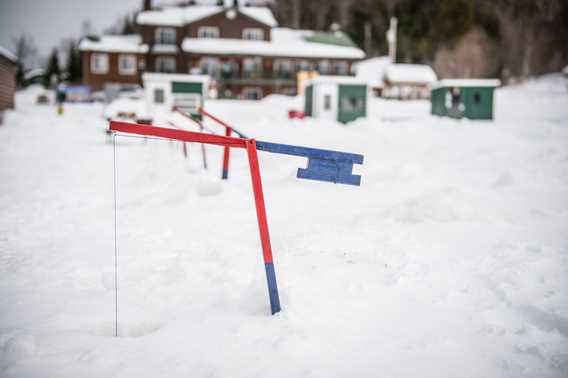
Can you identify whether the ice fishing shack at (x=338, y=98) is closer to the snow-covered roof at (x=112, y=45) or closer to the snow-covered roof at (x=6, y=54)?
the snow-covered roof at (x=6, y=54)

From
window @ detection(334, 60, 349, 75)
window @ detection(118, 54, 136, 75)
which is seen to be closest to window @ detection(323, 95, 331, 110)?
window @ detection(334, 60, 349, 75)

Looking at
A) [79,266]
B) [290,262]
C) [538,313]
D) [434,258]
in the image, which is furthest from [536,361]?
[79,266]

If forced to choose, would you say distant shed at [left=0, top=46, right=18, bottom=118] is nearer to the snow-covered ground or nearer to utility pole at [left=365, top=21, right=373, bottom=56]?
the snow-covered ground

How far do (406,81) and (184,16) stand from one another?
74.0 ft

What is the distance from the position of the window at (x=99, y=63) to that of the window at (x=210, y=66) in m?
9.70

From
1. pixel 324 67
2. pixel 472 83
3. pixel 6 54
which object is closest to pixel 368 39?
pixel 324 67

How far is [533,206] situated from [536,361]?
431cm

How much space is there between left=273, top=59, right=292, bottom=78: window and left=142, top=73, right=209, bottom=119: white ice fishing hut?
14726 millimetres

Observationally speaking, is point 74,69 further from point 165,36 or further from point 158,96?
point 158,96

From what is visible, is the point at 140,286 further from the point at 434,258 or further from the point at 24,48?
the point at 24,48

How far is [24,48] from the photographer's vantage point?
71.6m

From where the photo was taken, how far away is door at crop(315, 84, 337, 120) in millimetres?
20312

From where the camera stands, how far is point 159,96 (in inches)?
834

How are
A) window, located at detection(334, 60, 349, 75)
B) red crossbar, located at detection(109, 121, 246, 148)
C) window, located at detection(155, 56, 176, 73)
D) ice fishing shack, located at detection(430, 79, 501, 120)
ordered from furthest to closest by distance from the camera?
window, located at detection(334, 60, 349, 75)
window, located at detection(155, 56, 176, 73)
ice fishing shack, located at detection(430, 79, 501, 120)
red crossbar, located at detection(109, 121, 246, 148)
